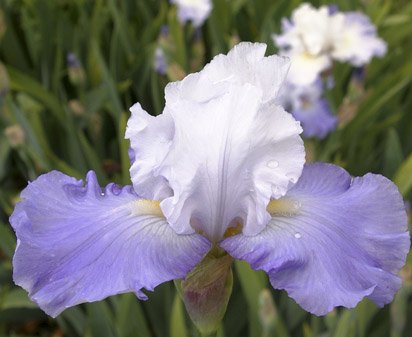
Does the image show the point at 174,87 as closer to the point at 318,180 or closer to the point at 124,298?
the point at 318,180

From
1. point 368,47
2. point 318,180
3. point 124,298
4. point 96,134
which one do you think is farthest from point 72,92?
point 318,180

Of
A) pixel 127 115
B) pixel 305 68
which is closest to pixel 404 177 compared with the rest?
pixel 305 68

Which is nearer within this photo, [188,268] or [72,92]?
[188,268]

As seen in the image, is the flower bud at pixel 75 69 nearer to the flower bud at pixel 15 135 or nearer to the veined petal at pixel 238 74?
the flower bud at pixel 15 135

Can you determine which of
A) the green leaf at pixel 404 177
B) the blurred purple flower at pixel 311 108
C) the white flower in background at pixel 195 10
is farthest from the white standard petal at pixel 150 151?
the white flower in background at pixel 195 10

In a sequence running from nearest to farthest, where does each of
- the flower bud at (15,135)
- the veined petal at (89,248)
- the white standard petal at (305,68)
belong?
the veined petal at (89,248), the flower bud at (15,135), the white standard petal at (305,68)

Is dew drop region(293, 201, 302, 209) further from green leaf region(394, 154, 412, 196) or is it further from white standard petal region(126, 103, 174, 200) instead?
green leaf region(394, 154, 412, 196)
